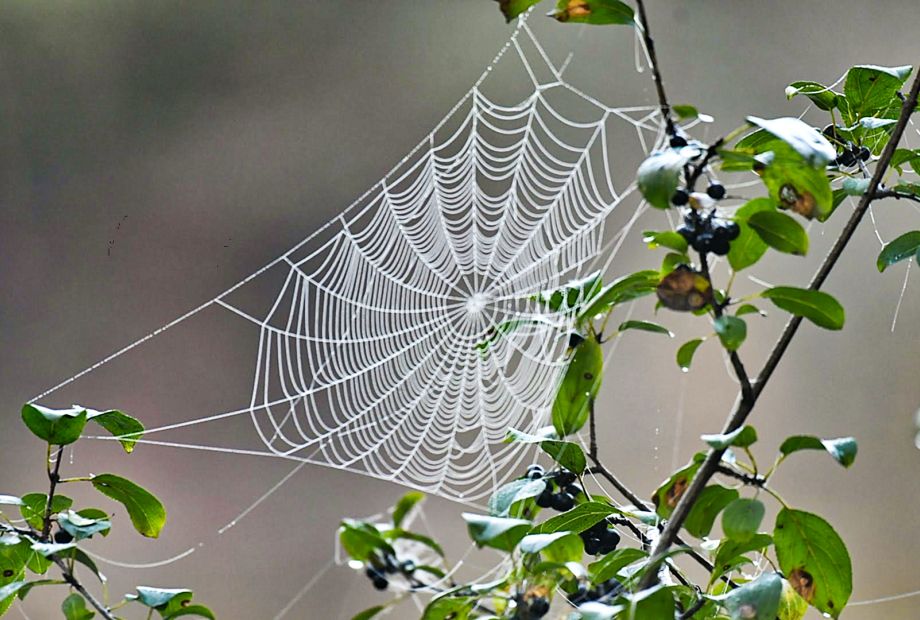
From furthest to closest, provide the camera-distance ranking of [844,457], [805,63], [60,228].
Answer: [805,63] → [60,228] → [844,457]

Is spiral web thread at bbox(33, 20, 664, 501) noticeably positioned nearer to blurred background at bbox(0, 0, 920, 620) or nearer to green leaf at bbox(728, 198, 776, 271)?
blurred background at bbox(0, 0, 920, 620)

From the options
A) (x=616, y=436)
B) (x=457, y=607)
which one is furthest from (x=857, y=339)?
(x=457, y=607)

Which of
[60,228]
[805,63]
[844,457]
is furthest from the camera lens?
[805,63]

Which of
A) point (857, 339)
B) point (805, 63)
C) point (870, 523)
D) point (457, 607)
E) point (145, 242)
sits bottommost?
point (870, 523)

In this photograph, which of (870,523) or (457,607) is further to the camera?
(870,523)

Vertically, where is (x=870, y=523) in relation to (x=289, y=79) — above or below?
below

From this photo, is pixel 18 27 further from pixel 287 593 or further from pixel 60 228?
pixel 287 593

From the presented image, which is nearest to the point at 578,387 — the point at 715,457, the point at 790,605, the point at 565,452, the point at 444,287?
the point at 565,452
